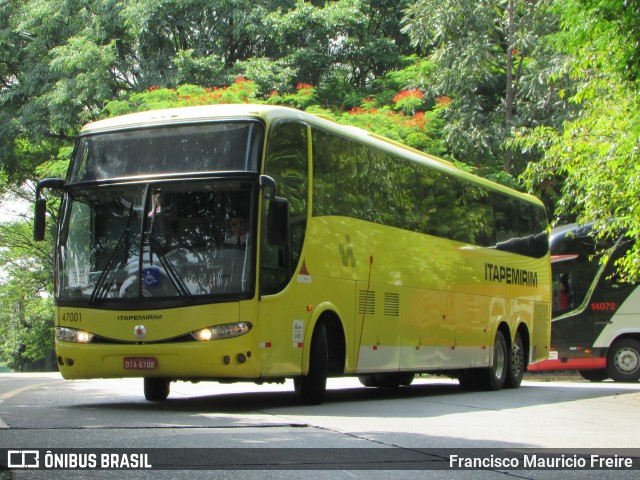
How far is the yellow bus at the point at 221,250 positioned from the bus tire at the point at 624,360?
13.3 m

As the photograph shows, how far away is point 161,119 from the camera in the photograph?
13.4m

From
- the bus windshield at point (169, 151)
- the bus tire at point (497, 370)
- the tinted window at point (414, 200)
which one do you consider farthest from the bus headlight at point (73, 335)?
the bus tire at point (497, 370)

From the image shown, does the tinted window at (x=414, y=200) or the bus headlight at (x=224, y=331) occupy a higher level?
the tinted window at (x=414, y=200)

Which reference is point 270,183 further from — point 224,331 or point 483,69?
point 483,69

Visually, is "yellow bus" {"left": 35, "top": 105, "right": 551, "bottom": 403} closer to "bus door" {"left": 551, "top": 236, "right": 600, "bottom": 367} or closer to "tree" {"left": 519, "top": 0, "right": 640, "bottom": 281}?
"tree" {"left": 519, "top": 0, "right": 640, "bottom": 281}

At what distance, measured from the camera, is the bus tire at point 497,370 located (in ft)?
67.3

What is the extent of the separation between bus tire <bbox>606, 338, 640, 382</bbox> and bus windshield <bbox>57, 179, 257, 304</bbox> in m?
17.3

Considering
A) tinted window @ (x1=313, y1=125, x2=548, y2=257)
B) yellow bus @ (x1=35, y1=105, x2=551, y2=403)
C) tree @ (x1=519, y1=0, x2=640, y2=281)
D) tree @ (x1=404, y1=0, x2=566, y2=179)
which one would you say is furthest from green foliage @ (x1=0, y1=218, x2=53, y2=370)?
yellow bus @ (x1=35, y1=105, x2=551, y2=403)

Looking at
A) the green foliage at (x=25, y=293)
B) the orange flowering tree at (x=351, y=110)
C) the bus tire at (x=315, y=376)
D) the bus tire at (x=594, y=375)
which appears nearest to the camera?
the bus tire at (x=315, y=376)

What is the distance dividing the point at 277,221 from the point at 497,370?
939cm

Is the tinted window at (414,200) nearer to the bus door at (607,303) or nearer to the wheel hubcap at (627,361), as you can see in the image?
the bus door at (607,303)

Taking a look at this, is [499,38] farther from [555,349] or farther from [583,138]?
[583,138]

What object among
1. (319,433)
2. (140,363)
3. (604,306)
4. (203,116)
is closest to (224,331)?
(140,363)

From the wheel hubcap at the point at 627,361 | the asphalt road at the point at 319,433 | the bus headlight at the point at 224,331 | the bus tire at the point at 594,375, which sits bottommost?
the bus tire at the point at 594,375
